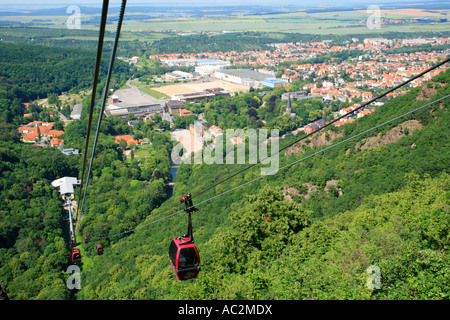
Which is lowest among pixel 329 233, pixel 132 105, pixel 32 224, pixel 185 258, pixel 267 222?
pixel 32 224

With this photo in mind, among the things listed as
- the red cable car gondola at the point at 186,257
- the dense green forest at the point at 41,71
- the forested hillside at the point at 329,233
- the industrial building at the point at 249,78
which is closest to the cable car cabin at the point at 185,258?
the red cable car gondola at the point at 186,257

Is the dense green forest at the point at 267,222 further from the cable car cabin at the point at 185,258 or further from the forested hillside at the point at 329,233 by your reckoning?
the cable car cabin at the point at 185,258

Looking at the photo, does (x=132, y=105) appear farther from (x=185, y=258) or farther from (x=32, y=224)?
(x=185, y=258)

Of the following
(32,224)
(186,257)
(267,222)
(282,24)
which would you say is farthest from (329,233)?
(282,24)

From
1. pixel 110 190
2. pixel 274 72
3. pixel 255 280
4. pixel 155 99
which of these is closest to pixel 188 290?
pixel 255 280

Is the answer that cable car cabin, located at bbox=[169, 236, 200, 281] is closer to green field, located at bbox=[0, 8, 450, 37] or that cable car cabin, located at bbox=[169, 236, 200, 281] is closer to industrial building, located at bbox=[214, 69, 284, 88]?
industrial building, located at bbox=[214, 69, 284, 88]

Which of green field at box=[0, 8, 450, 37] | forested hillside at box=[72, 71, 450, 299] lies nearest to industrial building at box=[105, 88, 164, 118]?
forested hillside at box=[72, 71, 450, 299]
